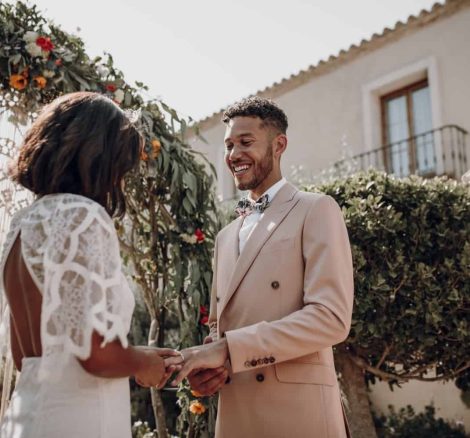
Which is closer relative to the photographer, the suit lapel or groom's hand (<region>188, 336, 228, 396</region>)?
groom's hand (<region>188, 336, 228, 396</region>)

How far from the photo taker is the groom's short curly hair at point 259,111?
2.92 meters

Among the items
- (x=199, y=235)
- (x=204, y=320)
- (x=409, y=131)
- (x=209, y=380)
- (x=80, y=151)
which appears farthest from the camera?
(x=409, y=131)

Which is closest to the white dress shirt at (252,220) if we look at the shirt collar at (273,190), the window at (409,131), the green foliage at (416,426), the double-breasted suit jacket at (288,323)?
the shirt collar at (273,190)

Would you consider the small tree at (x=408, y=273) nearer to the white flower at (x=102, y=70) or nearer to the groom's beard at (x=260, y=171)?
the groom's beard at (x=260, y=171)

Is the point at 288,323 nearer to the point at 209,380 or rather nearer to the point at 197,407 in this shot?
the point at 209,380

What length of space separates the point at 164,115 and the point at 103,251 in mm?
2683

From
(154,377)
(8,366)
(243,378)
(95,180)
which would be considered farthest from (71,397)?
(8,366)

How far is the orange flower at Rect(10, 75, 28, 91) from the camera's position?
12.4 feet

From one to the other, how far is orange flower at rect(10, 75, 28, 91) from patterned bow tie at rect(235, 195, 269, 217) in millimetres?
1841

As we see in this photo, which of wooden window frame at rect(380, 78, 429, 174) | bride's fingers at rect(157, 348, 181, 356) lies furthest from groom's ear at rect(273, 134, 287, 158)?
wooden window frame at rect(380, 78, 429, 174)

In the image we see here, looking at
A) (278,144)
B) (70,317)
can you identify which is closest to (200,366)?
(70,317)

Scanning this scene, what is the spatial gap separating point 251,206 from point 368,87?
865 centimetres

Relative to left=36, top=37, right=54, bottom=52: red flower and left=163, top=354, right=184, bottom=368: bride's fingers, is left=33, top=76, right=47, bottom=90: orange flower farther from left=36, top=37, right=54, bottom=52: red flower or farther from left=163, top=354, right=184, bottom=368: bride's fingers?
left=163, top=354, right=184, bottom=368: bride's fingers

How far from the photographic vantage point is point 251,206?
2.88 m
